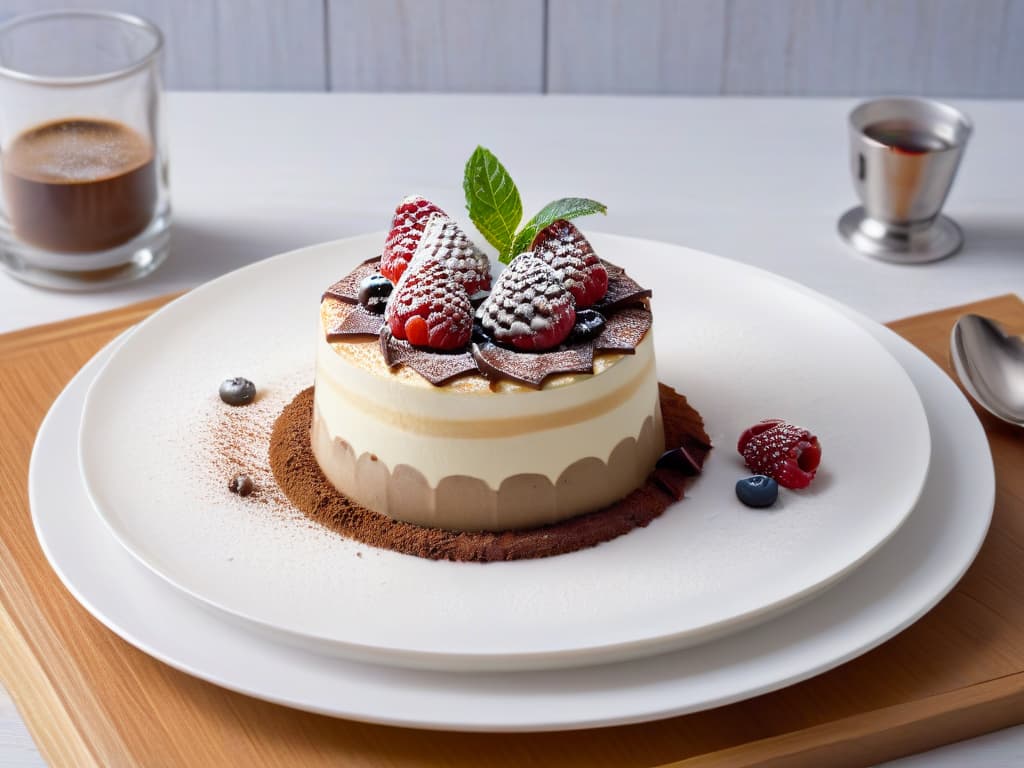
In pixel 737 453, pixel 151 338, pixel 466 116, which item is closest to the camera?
pixel 737 453

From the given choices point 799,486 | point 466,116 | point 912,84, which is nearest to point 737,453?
point 799,486

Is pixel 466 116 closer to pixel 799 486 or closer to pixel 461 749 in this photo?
pixel 799 486

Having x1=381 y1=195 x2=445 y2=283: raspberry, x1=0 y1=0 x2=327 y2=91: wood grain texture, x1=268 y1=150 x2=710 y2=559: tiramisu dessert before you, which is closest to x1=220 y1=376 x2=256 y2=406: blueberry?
x1=268 y1=150 x2=710 y2=559: tiramisu dessert

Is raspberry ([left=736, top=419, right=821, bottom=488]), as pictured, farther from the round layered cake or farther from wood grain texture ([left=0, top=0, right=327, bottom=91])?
wood grain texture ([left=0, top=0, right=327, bottom=91])

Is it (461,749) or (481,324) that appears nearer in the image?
(461,749)

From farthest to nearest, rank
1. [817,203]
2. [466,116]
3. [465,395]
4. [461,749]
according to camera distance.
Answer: [466,116] < [817,203] < [465,395] < [461,749]

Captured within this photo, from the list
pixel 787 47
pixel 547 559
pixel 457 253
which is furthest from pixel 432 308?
pixel 787 47

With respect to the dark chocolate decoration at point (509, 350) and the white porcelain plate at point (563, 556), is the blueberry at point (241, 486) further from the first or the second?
the dark chocolate decoration at point (509, 350)
